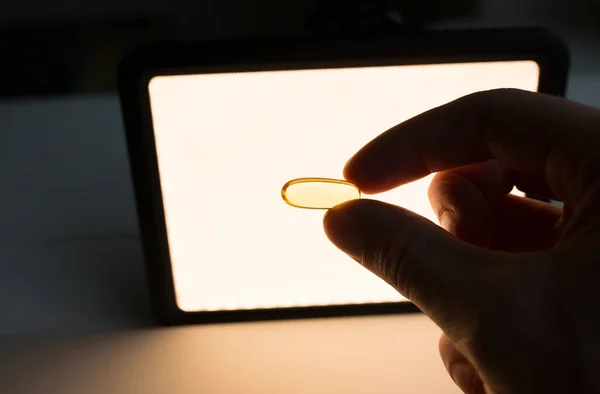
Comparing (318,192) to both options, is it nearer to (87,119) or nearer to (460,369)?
(460,369)

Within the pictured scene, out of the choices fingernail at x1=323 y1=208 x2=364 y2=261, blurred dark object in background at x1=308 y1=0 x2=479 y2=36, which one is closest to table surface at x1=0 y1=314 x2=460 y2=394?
fingernail at x1=323 y1=208 x2=364 y2=261

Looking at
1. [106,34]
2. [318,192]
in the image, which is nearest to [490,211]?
[318,192]

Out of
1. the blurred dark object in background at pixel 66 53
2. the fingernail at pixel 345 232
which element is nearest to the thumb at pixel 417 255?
the fingernail at pixel 345 232

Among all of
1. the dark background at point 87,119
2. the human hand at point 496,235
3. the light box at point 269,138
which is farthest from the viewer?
the dark background at point 87,119

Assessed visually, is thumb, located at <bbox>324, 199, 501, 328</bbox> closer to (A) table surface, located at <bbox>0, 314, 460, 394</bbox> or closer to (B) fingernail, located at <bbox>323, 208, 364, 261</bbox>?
(B) fingernail, located at <bbox>323, 208, 364, 261</bbox>

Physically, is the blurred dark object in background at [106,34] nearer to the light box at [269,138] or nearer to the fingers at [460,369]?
the light box at [269,138]

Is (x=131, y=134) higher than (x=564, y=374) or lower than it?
higher

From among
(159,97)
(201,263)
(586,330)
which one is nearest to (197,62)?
(159,97)

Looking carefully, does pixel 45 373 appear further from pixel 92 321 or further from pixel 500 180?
pixel 500 180
